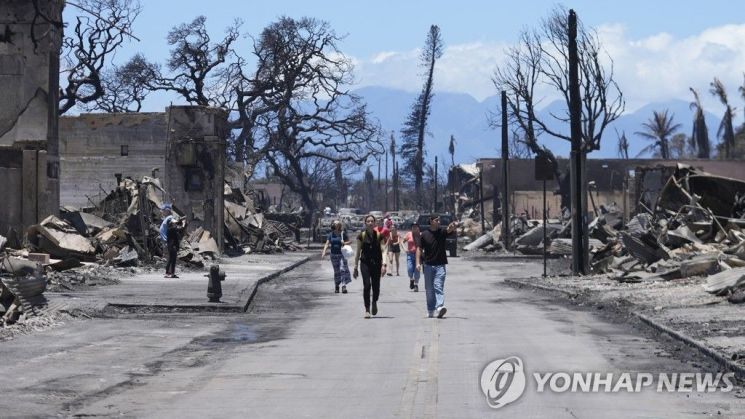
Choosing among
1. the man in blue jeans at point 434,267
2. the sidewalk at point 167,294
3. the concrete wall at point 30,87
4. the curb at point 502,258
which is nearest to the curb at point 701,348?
the man in blue jeans at point 434,267

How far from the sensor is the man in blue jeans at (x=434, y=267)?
21.2 meters

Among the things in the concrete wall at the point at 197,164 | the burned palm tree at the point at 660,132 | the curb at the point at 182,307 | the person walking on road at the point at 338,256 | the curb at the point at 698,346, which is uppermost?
the burned palm tree at the point at 660,132

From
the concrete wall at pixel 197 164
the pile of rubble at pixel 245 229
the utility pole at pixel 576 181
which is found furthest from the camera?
the pile of rubble at pixel 245 229

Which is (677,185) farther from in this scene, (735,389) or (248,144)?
(248,144)

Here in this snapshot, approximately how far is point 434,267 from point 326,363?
22.9 ft

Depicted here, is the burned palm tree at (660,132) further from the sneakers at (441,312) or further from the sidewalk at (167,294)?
the sneakers at (441,312)

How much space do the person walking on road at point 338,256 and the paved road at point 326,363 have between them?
480cm

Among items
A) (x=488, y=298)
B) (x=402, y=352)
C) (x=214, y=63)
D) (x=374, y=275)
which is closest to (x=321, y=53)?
(x=214, y=63)

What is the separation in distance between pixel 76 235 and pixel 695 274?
46.0 feet

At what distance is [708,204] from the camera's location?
116 ft

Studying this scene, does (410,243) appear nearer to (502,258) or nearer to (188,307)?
(188,307)
